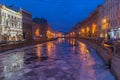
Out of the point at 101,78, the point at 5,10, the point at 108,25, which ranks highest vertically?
the point at 5,10

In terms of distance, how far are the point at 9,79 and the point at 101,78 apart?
671 cm

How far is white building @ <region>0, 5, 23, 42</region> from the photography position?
251 ft

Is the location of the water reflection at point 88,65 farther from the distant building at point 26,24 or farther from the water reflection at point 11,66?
the distant building at point 26,24

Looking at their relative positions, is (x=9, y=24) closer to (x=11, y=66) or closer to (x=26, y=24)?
(x=26, y=24)

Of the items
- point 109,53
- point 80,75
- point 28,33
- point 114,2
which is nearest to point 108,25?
point 114,2

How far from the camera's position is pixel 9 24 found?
280 ft

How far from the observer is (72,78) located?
1772cm

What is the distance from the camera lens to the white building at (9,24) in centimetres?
7647

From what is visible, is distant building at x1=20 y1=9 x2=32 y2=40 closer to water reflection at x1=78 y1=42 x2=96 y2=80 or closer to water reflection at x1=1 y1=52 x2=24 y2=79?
water reflection at x1=78 y1=42 x2=96 y2=80

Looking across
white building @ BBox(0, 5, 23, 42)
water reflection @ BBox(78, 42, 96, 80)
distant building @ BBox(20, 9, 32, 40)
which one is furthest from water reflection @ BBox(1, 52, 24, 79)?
distant building @ BBox(20, 9, 32, 40)

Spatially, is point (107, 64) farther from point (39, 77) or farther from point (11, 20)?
point (11, 20)

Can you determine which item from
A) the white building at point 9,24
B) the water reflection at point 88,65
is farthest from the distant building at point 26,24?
the water reflection at point 88,65

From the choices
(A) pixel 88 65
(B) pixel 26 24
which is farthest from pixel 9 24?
(A) pixel 88 65

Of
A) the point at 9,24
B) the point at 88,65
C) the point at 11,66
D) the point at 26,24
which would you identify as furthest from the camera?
the point at 26,24
